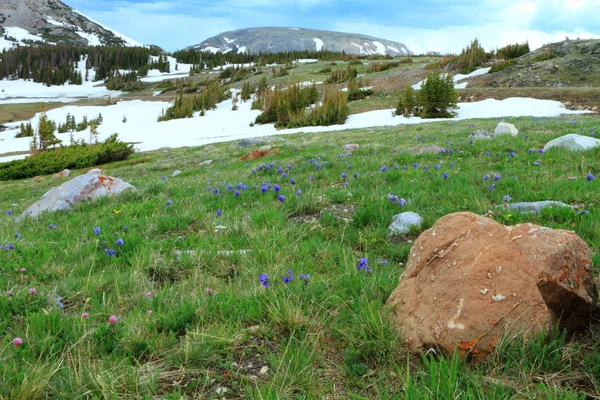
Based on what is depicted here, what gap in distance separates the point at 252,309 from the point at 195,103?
5555 centimetres

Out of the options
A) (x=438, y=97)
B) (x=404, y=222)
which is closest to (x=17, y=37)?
(x=438, y=97)

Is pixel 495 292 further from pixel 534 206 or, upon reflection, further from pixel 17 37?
pixel 17 37

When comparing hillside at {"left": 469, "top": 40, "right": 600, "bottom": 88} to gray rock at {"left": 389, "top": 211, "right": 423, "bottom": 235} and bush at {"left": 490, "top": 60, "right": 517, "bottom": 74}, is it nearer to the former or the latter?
bush at {"left": 490, "top": 60, "right": 517, "bottom": 74}

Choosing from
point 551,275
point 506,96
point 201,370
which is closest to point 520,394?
point 551,275

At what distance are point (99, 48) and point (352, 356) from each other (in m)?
143

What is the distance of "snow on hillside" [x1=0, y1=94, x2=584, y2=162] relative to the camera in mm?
28312

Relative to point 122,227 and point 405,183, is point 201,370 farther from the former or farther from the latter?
point 405,183

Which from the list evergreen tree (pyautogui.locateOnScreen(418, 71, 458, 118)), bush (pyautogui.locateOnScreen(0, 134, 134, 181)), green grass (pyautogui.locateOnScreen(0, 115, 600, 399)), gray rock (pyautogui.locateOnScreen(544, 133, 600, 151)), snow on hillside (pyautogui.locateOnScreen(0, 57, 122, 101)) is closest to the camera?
green grass (pyautogui.locateOnScreen(0, 115, 600, 399))

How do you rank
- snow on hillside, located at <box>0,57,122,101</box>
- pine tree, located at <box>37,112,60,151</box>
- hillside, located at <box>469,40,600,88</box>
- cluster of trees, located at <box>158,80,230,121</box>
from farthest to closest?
snow on hillside, located at <box>0,57,122,101</box>, cluster of trees, located at <box>158,80,230,121</box>, hillside, located at <box>469,40,600,88</box>, pine tree, located at <box>37,112,60,151</box>

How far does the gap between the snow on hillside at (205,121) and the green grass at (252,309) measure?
23432mm

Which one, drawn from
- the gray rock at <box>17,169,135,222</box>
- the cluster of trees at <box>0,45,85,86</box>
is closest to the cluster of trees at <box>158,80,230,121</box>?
the gray rock at <box>17,169,135,222</box>

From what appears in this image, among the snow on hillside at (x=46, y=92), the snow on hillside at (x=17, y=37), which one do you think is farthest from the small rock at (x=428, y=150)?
the snow on hillside at (x=17, y=37)

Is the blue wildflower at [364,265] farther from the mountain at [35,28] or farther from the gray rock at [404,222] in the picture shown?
the mountain at [35,28]

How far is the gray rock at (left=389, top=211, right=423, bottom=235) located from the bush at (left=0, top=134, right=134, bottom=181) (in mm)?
24027
